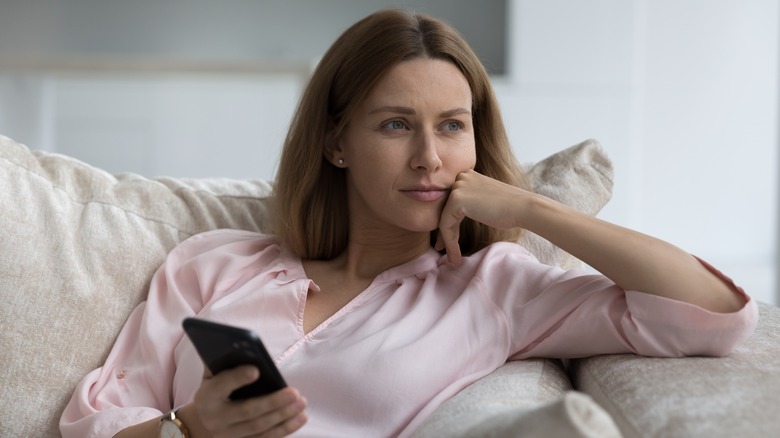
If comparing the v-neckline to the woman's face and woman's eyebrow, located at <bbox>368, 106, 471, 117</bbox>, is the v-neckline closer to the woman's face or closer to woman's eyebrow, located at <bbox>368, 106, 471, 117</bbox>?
the woman's face

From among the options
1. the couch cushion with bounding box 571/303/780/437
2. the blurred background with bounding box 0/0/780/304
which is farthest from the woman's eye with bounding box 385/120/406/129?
the blurred background with bounding box 0/0/780/304

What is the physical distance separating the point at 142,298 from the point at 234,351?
0.68m

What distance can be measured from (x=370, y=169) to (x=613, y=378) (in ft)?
1.83

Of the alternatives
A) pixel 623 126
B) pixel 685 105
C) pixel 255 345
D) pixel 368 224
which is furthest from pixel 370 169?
pixel 685 105

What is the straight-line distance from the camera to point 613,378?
1344 mm

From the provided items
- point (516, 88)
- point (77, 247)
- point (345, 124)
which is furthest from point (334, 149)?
point (516, 88)

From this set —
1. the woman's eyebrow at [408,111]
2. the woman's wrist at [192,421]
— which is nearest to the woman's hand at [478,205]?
the woman's eyebrow at [408,111]

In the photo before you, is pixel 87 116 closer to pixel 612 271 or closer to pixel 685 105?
pixel 685 105

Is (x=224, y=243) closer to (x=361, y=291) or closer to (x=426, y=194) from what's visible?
(x=361, y=291)

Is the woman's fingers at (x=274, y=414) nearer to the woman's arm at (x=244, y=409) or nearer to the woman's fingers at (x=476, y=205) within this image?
the woman's arm at (x=244, y=409)

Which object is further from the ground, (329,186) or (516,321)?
(329,186)

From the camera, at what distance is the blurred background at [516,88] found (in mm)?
4641

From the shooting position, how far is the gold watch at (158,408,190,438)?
1.38 m

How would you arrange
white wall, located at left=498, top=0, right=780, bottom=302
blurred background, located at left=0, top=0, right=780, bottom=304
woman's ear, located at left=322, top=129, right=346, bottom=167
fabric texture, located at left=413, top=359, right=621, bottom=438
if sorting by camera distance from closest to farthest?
fabric texture, located at left=413, top=359, right=621, bottom=438 < woman's ear, located at left=322, top=129, right=346, bottom=167 < blurred background, located at left=0, top=0, right=780, bottom=304 < white wall, located at left=498, top=0, right=780, bottom=302
